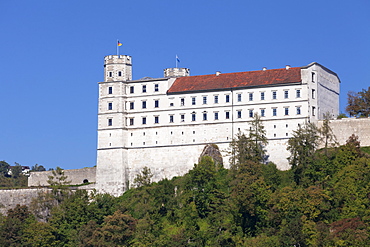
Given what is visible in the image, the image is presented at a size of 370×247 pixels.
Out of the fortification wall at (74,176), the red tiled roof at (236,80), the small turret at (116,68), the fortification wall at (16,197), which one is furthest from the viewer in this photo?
the fortification wall at (74,176)

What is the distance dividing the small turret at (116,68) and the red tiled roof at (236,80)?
5.81m

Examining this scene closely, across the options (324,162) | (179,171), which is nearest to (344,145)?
(324,162)

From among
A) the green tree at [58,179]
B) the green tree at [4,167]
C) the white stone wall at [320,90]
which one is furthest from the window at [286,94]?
the green tree at [4,167]

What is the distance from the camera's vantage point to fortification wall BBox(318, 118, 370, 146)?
3890 inches

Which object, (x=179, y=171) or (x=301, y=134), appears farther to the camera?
(x=179, y=171)

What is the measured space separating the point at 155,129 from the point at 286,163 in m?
15.4

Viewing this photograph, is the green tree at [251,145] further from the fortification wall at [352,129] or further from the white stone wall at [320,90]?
the fortification wall at [352,129]

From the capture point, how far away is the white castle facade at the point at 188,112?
10006cm

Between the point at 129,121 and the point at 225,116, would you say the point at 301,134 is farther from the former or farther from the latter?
the point at 129,121

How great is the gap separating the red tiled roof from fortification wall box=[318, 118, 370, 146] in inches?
251

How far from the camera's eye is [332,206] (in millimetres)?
89188

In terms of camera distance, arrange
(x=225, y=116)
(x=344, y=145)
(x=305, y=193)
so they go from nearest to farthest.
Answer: (x=305, y=193), (x=344, y=145), (x=225, y=116)

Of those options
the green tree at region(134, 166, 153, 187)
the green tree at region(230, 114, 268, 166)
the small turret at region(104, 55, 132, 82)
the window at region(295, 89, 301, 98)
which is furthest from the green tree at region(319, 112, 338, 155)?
the small turret at region(104, 55, 132, 82)

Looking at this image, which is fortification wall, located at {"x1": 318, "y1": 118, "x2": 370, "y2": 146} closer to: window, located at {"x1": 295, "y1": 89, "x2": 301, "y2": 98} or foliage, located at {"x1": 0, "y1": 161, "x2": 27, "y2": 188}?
window, located at {"x1": 295, "y1": 89, "x2": 301, "y2": 98}
